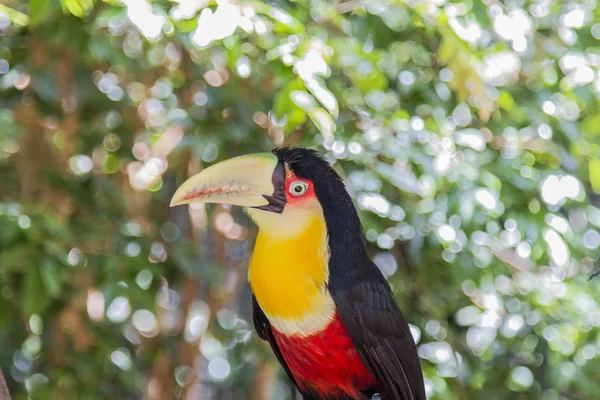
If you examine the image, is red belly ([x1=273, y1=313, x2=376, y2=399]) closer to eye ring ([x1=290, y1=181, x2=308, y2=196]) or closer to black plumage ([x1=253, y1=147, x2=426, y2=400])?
black plumage ([x1=253, y1=147, x2=426, y2=400])

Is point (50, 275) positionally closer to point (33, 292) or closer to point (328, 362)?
point (33, 292)

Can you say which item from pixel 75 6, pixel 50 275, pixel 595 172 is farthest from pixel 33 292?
pixel 595 172

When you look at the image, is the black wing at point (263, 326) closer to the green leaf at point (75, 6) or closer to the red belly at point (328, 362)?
the red belly at point (328, 362)

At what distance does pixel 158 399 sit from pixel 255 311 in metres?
1.02

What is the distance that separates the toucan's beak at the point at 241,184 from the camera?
36.3 inches

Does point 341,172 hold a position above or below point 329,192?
below

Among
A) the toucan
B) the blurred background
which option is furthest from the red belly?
the blurred background

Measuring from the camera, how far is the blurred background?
1456 millimetres

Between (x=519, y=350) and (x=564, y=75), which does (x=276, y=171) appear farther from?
(x=519, y=350)

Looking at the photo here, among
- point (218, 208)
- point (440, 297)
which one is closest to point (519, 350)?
point (440, 297)

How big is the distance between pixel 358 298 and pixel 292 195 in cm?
16

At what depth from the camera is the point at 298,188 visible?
0.96 meters

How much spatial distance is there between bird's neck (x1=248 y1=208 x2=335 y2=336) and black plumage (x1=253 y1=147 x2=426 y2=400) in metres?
0.02

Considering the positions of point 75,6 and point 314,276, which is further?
point 75,6
